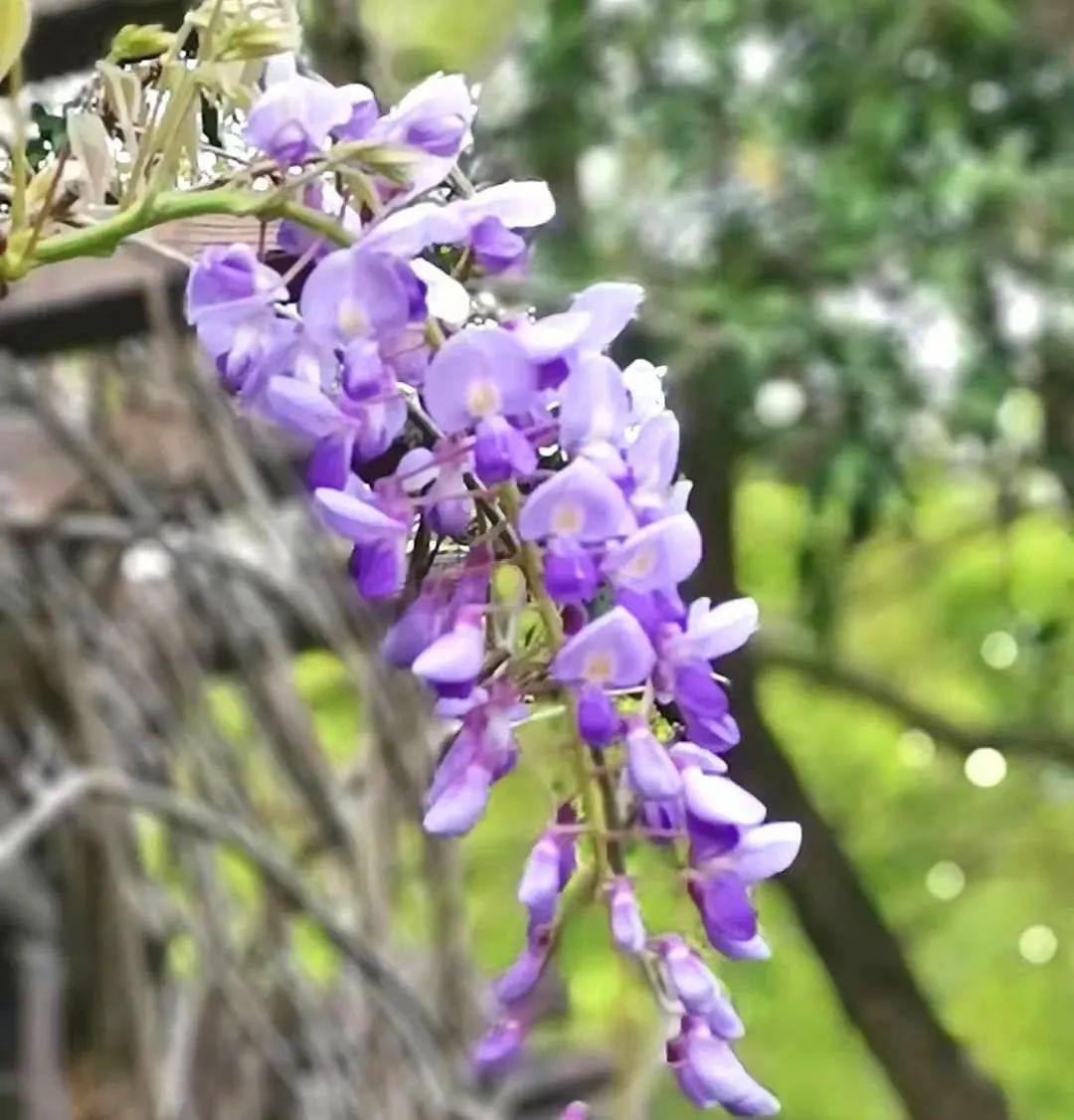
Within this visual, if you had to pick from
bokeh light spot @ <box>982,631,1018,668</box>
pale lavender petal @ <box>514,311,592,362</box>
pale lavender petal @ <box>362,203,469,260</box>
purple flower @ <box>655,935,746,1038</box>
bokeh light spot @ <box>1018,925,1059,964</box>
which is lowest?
bokeh light spot @ <box>1018,925,1059,964</box>

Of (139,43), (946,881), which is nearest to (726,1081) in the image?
(139,43)

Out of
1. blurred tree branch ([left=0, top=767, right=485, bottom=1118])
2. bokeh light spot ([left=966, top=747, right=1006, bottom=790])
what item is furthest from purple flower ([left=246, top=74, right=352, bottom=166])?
bokeh light spot ([left=966, top=747, right=1006, bottom=790])

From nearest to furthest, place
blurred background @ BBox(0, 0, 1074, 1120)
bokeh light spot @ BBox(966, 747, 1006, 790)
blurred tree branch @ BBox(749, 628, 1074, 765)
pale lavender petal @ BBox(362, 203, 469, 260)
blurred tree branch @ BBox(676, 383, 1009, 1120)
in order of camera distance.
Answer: pale lavender petal @ BBox(362, 203, 469, 260) → blurred background @ BBox(0, 0, 1074, 1120) → blurred tree branch @ BBox(676, 383, 1009, 1120) → blurred tree branch @ BBox(749, 628, 1074, 765) → bokeh light spot @ BBox(966, 747, 1006, 790)

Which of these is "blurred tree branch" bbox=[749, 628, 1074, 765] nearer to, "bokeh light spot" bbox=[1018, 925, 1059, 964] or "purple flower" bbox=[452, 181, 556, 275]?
"bokeh light spot" bbox=[1018, 925, 1059, 964]

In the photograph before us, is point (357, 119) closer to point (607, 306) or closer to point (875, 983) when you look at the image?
point (607, 306)

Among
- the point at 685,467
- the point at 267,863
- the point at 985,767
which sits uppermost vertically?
the point at 685,467

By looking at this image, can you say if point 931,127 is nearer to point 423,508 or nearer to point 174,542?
point 174,542

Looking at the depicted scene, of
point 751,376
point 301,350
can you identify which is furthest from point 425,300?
point 751,376

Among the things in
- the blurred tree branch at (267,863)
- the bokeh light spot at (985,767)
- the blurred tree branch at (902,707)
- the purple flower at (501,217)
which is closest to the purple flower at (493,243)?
the purple flower at (501,217)
